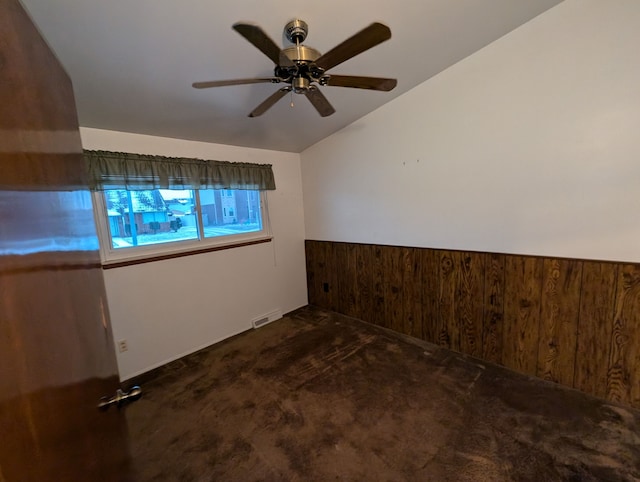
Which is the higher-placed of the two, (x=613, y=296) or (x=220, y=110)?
(x=220, y=110)

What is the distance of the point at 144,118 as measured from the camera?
2.24 m

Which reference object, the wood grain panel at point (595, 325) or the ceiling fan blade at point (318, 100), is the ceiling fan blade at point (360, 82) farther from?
the wood grain panel at point (595, 325)

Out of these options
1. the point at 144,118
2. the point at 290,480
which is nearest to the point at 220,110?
the point at 144,118

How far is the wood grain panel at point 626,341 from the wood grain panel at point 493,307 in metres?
0.66

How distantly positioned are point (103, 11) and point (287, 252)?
9.31 ft

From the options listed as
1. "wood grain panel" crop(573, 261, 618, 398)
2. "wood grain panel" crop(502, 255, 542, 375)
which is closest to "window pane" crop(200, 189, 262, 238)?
"wood grain panel" crop(502, 255, 542, 375)

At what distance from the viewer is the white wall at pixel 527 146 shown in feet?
5.86

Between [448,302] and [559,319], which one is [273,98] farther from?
[559,319]

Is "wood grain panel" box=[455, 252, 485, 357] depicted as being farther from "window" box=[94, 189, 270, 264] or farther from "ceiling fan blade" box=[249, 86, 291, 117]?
"window" box=[94, 189, 270, 264]

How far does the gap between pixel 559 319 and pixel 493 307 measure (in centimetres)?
43

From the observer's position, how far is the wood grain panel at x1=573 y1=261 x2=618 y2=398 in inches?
74.9

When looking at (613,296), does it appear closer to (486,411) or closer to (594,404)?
(594,404)

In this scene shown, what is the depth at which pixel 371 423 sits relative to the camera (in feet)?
6.23

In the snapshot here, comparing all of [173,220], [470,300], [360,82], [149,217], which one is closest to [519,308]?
[470,300]
